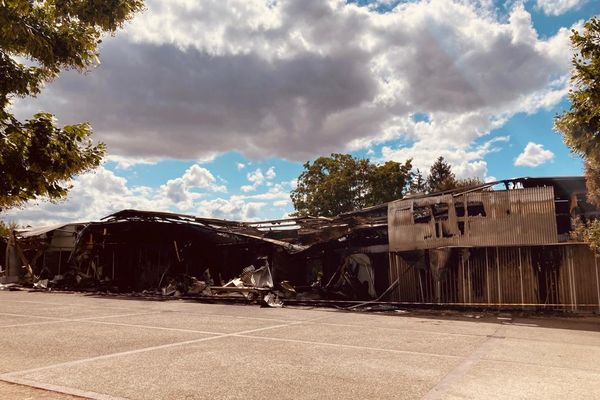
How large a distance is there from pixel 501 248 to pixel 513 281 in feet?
3.69

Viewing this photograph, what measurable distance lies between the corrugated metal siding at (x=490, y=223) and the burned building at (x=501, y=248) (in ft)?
0.09

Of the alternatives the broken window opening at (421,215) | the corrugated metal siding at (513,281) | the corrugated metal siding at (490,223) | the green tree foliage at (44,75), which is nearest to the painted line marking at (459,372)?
the green tree foliage at (44,75)

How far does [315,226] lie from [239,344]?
1190cm

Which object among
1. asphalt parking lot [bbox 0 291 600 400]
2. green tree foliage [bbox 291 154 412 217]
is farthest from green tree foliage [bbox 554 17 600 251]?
green tree foliage [bbox 291 154 412 217]

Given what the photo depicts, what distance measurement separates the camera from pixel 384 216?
1850 cm

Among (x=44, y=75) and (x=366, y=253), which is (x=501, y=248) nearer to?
(x=366, y=253)

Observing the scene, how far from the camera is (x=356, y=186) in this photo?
42.8 metres

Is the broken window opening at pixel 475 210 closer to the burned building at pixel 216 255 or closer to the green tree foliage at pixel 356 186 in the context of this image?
the burned building at pixel 216 255

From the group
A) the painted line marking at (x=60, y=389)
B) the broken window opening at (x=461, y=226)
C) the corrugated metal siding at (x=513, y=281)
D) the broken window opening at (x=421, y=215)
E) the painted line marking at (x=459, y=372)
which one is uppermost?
the broken window opening at (x=421, y=215)

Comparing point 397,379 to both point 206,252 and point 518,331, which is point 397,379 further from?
point 206,252

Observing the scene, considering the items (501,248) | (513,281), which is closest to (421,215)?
(501,248)

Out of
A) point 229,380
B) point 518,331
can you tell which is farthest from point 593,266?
point 229,380

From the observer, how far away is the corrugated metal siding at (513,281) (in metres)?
14.0

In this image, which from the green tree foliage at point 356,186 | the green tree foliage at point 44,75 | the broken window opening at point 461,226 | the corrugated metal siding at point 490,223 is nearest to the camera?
the green tree foliage at point 44,75
